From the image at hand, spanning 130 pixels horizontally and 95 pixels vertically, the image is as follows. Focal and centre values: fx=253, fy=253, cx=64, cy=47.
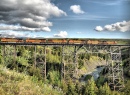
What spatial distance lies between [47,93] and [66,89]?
1035cm

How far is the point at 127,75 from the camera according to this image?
30516mm

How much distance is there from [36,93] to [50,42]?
18895mm

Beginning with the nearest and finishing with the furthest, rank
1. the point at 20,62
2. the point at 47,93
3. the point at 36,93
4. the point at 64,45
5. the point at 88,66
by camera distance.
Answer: the point at 36,93, the point at 47,93, the point at 64,45, the point at 20,62, the point at 88,66

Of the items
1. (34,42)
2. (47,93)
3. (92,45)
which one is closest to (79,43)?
(92,45)

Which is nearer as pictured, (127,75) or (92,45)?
(92,45)

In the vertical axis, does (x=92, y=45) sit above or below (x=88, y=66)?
above

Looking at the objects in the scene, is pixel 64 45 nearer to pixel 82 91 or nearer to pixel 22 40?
pixel 22 40

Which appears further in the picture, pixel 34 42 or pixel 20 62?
pixel 20 62

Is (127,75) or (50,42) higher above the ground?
(50,42)

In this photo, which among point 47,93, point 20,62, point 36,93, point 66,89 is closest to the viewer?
point 36,93

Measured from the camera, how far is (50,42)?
26312 millimetres

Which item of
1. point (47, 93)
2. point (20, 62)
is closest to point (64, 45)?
point (20, 62)

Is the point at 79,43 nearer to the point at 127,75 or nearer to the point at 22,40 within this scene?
the point at 22,40

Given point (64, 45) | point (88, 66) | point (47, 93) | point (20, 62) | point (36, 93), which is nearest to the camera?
point (36, 93)
